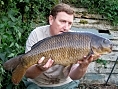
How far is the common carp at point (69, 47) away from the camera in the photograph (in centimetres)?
262

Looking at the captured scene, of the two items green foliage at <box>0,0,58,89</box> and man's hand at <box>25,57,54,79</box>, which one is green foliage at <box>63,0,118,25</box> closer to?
green foliage at <box>0,0,58,89</box>

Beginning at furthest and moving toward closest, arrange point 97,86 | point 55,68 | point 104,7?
point 104,7
point 97,86
point 55,68

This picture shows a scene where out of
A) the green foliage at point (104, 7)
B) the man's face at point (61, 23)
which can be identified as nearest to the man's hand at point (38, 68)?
the man's face at point (61, 23)

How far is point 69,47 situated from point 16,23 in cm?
190

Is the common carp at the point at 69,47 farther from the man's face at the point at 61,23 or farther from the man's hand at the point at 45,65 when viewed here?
the man's face at the point at 61,23

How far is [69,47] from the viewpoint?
104 inches

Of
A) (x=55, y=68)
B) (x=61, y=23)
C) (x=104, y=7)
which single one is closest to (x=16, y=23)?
(x=55, y=68)

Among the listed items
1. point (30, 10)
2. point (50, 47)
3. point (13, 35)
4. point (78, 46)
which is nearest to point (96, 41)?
point (78, 46)

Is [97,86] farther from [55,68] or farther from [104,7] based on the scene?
[55,68]

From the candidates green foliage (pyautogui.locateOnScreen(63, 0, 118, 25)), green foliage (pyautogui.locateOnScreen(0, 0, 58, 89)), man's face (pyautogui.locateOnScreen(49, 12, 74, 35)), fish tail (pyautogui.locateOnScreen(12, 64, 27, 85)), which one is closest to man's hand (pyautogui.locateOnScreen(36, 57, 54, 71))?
fish tail (pyautogui.locateOnScreen(12, 64, 27, 85))

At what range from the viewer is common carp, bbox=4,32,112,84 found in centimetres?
262

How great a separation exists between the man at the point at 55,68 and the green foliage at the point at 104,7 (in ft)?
7.13

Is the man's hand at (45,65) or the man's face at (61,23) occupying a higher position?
the man's face at (61,23)

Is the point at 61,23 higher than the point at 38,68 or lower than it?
higher
